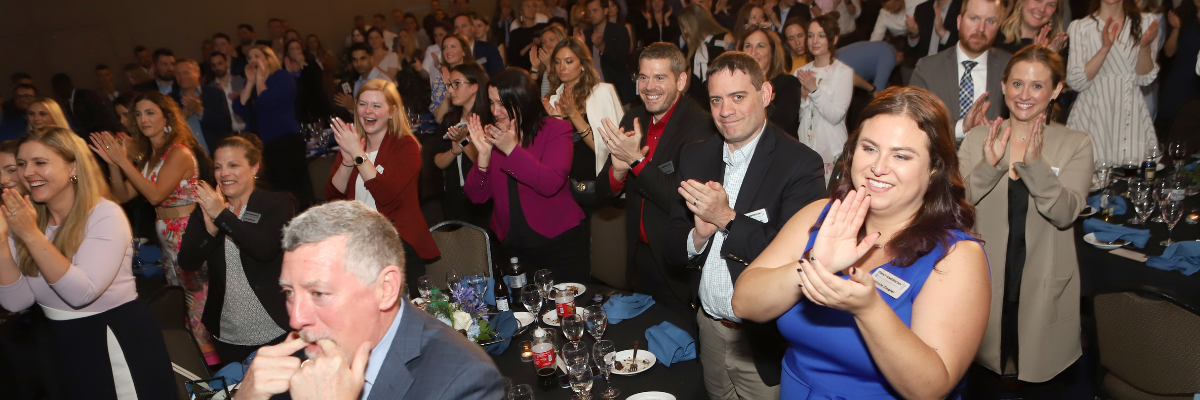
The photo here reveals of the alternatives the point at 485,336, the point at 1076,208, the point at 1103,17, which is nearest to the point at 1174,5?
the point at 1103,17

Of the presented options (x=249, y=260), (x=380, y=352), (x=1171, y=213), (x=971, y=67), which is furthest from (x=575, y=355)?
(x=971, y=67)

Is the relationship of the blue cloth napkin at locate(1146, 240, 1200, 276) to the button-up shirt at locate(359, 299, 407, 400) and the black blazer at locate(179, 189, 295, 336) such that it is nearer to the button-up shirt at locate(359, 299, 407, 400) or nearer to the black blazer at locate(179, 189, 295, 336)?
the button-up shirt at locate(359, 299, 407, 400)

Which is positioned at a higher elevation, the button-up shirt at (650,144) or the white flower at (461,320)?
the button-up shirt at (650,144)

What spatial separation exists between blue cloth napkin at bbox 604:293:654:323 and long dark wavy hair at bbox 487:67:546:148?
4.70 ft

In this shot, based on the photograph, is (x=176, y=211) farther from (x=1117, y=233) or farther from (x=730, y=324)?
(x=1117, y=233)

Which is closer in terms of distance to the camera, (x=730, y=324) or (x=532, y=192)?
(x=730, y=324)

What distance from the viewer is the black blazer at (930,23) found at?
6027mm

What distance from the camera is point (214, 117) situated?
23.6 ft

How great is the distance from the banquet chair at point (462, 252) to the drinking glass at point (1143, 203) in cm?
331

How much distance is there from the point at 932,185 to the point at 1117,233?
7.30 feet

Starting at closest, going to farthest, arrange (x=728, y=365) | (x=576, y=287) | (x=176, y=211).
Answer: (x=728, y=365) → (x=576, y=287) → (x=176, y=211)

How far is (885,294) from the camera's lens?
5.65 feet

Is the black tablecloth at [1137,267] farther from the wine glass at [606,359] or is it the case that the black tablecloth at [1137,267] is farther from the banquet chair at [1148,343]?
the wine glass at [606,359]

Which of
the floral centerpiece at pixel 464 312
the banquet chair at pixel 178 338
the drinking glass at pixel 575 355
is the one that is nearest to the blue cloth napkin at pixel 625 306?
the floral centerpiece at pixel 464 312
